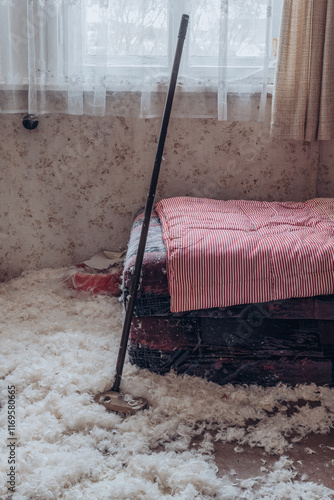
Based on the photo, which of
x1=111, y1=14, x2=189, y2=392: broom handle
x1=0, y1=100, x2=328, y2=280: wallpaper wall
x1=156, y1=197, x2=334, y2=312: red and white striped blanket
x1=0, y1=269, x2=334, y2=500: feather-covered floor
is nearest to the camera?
x1=0, y1=269, x2=334, y2=500: feather-covered floor

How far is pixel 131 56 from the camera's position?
2387mm

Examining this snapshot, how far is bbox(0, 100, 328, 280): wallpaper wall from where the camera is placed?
8.39 ft

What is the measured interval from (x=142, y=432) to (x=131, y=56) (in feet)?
5.96

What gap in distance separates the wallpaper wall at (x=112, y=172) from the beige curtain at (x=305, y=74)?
0.66ft

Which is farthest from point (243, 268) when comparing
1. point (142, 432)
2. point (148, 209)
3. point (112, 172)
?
point (112, 172)

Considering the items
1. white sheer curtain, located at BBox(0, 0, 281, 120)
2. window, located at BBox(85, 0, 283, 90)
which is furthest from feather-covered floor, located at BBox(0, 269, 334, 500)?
window, located at BBox(85, 0, 283, 90)

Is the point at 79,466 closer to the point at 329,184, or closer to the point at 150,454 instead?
the point at 150,454

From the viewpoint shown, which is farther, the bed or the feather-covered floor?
the bed

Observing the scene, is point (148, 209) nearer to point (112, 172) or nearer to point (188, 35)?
point (112, 172)

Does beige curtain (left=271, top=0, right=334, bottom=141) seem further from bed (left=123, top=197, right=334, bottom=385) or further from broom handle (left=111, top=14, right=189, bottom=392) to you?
broom handle (left=111, top=14, right=189, bottom=392)

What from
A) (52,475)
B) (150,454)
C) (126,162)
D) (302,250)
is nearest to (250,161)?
(126,162)

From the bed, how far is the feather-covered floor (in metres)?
0.07

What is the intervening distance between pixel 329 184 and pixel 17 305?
180 cm

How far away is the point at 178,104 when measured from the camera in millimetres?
2463
